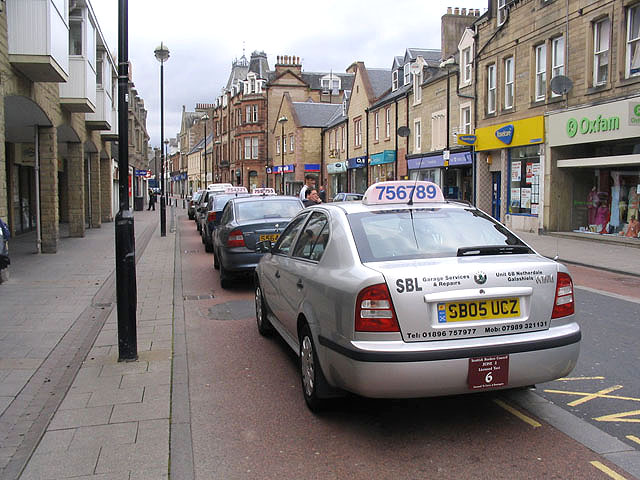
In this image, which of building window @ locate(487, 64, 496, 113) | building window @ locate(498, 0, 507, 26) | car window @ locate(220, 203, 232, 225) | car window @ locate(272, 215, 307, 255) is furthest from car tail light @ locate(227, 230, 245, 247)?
building window @ locate(498, 0, 507, 26)

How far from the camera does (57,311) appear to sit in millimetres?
8570

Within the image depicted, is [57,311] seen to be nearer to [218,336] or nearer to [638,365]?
[218,336]

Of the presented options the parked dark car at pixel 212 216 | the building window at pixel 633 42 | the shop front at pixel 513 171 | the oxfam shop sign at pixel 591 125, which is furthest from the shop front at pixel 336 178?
the building window at pixel 633 42

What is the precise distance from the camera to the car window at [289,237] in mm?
6008

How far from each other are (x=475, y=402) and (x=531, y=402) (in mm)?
437

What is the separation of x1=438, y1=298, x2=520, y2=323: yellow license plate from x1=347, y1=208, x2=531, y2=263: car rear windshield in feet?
1.38

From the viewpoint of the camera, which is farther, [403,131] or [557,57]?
[403,131]

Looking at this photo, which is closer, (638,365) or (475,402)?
(475,402)

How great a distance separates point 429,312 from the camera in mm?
3855

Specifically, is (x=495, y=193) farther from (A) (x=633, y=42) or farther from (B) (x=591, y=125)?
(A) (x=633, y=42)

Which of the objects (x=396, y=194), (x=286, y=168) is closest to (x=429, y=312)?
(x=396, y=194)

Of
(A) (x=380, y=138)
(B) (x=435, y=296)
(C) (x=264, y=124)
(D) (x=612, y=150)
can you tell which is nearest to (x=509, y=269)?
(B) (x=435, y=296)

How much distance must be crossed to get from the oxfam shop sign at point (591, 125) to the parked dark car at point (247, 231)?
11.1m

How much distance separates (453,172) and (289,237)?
24.2m
